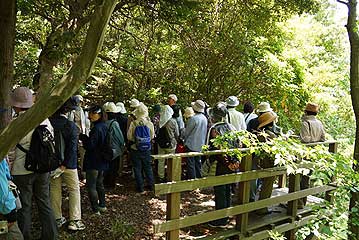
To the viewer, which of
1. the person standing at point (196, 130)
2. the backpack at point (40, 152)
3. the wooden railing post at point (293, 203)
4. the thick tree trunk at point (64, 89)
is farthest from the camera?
the person standing at point (196, 130)

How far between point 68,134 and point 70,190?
2.83ft

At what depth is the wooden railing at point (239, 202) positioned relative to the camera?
398 centimetres

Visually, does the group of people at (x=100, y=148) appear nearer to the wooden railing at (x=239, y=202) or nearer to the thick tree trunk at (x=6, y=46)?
the wooden railing at (x=239, y=202)

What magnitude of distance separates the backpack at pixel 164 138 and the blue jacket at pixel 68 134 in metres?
2.47

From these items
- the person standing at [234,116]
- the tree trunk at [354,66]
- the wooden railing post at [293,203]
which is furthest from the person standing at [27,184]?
the tree trunk at [354,66]

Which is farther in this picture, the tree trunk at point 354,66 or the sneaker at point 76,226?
the sneaker at point 76,226

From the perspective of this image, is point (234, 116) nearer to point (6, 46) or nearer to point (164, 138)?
point (164, 138)

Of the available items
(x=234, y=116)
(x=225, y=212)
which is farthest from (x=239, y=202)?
(x=234, y=116)

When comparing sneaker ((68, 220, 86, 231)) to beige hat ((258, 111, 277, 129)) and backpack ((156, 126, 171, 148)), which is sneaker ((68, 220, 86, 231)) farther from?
beige hat ((258, 111, 277, 129))

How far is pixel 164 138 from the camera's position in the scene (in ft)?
23.2

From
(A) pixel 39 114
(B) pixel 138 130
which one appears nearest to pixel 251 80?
(B) pixel 138 130

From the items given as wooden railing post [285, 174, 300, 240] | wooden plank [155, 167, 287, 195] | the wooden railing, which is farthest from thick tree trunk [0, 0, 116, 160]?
wooden railing post [285, 174, 300, 240]

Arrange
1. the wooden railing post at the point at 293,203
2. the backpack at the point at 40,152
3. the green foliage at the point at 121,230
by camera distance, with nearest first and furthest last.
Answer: the backpack at the point at 40,152, the green foliage at the point at 121,230, the wooden railing post at the point at 293,203

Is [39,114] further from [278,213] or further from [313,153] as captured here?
[278,213]
